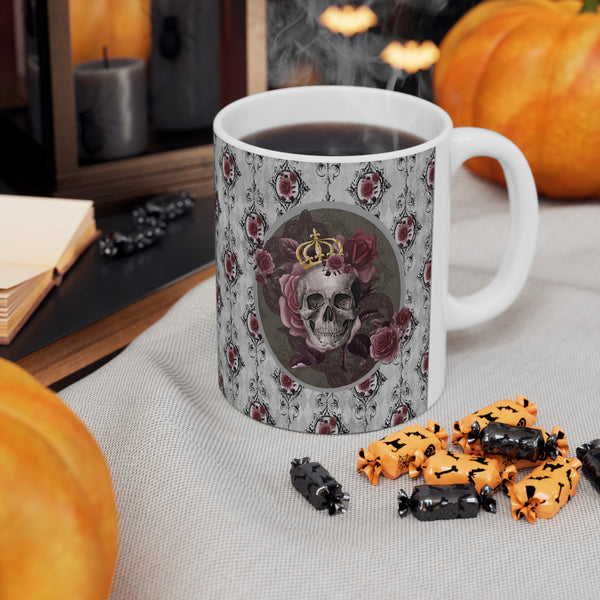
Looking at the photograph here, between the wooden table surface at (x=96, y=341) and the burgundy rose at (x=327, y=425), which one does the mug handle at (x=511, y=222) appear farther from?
the wooden table surface at (x=96, y=341)

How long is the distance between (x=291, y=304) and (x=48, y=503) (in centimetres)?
21

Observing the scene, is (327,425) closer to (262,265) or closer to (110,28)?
(262,265)

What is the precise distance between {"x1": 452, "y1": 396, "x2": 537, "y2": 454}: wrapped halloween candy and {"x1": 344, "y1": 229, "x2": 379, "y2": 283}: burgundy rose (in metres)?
0.11

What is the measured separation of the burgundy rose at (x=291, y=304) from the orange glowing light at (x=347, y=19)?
1.68 feet

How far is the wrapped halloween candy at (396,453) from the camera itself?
0.50 m

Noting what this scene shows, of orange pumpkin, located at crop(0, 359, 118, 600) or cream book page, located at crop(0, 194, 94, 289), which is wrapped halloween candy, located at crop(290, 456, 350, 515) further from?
cream book page, located at crop(0, 194, 94, 289)

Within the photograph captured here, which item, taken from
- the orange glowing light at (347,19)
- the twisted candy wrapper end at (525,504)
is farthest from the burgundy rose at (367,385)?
the orange glowing light at (347,19)

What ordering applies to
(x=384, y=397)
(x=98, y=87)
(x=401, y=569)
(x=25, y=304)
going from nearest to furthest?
1. (x=401, y=569)
2. (x=384, y=397)
3. (x=25, y=304)
4. (x=98, y=87)

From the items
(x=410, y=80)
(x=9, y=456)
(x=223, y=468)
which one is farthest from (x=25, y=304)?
(x=410, y=80)

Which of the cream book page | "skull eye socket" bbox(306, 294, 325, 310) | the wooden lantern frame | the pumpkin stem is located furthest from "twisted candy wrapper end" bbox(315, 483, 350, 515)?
the pumpkin stem

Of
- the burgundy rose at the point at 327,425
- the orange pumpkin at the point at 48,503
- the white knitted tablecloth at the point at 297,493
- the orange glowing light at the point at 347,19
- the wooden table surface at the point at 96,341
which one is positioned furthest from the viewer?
the orange glowing light at the point at 347,19

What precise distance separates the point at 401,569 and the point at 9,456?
0.21 m

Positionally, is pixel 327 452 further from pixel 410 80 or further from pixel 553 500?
pixel 410 80

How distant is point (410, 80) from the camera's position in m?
1.06
